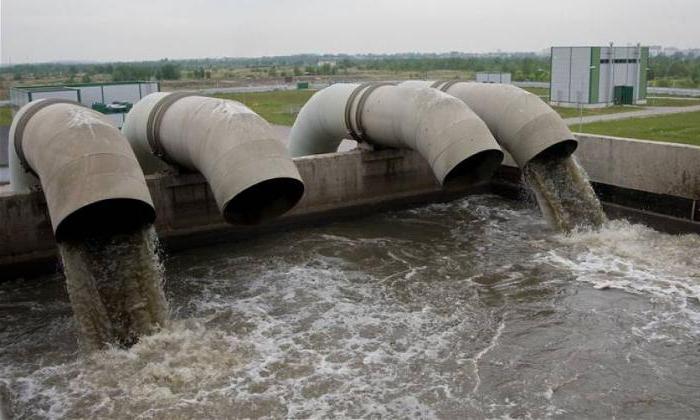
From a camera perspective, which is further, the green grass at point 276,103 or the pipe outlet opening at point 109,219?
the green grass at point 276,103

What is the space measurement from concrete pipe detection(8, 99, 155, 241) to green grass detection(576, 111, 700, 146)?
48.8ft

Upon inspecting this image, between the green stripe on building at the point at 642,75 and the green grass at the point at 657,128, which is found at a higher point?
the green stripe on building at the point at 642,75

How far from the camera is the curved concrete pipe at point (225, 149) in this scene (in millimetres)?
10359

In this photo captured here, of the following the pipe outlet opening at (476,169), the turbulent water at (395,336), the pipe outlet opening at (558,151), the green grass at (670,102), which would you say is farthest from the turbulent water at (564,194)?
the green grass at (670,102)

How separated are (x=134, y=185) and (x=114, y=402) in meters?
2.91

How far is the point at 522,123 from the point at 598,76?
20237 mm

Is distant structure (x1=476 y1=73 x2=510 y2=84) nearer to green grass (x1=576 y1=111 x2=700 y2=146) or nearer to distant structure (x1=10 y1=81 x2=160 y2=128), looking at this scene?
green grass (x1=576 y1=111 x2=700 y2=146)

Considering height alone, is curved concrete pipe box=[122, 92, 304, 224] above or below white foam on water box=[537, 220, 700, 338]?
above

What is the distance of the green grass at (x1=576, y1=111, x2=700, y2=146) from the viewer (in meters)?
19.5

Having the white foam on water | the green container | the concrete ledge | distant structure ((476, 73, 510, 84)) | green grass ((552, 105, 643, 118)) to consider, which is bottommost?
the white foam on water

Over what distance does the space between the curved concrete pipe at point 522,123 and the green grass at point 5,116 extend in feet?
70.7

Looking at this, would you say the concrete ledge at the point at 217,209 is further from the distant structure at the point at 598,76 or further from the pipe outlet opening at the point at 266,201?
the distant structure at the point at 598,76

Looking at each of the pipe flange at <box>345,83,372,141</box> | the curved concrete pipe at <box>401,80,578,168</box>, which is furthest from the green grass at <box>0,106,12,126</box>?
the curved concrete pipe at <box>401,80,578,168</box>

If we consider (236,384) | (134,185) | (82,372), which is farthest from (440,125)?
(82,372)
